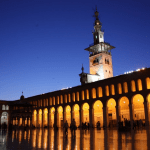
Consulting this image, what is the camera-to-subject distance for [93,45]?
53.1 m

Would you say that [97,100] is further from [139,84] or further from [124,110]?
[139,84]

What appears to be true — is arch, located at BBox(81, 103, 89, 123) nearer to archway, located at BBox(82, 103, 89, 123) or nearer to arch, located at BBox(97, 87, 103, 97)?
archway, located at BBox(82, 103, 89, 123)

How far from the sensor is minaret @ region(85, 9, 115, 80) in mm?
49969

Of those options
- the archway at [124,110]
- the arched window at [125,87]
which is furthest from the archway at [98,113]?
the arched window at [125,87]

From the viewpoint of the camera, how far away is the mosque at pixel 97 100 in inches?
1204

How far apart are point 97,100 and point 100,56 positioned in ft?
59.3

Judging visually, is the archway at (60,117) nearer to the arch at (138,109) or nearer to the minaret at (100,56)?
the minaret at (100,56)

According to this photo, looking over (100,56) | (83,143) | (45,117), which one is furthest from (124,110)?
(83,143)

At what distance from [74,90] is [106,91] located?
9.11 metres

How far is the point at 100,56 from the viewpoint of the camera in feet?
166

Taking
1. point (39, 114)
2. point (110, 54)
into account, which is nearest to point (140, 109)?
point (110, 54)

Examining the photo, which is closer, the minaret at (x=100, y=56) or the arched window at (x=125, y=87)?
the arched window at (x=125, y=87)

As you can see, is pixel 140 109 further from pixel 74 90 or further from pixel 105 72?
pixel 105 72

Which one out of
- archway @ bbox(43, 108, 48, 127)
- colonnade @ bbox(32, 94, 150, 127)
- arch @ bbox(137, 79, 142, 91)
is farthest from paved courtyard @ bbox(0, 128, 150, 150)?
archway @ bbox(43, 108, 48, 127)
